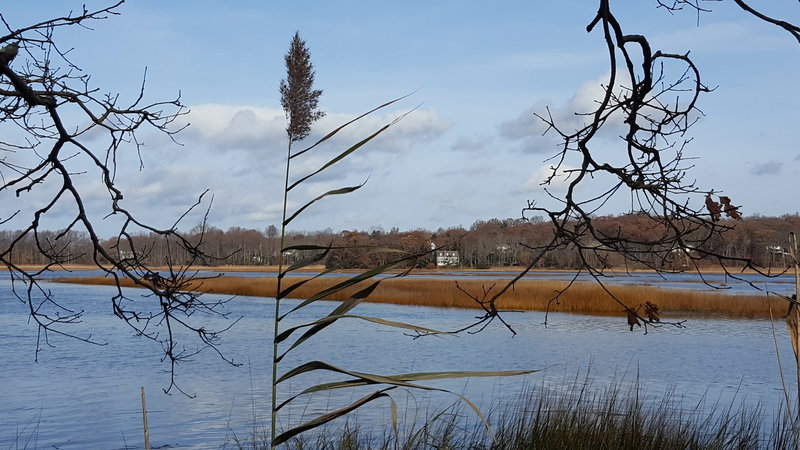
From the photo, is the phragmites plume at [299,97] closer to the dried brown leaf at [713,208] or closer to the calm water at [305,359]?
the dried brown leaf at [713,208]

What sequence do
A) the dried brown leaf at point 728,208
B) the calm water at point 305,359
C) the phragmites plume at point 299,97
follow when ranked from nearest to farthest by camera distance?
the phragmites plume at point 299,97, the dried brown leaf at point 728,208, the calm water at point 305,359

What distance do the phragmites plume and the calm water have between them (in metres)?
7.25

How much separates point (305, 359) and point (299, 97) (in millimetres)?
13513

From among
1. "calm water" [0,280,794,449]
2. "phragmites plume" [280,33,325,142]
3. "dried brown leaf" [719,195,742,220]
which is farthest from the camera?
"calm water" [0,280,794,449]

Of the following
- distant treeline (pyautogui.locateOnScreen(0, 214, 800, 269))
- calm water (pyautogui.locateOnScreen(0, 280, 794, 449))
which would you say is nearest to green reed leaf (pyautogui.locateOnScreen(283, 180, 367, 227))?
distant treeline (pyautogui.locateOnScreen(0, 214, 800, 269))

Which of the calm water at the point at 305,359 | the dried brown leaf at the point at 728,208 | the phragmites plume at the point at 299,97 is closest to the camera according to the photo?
the phragmites plume at the point at 299,97

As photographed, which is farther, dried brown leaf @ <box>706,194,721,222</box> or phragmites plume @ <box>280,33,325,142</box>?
dried brown leaf @ <box>706,194,721,222</box>

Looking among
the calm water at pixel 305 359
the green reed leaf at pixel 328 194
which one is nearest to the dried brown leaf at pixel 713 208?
the green reed leaf at pixel 328 194

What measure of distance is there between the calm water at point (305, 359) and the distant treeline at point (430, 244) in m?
1.94

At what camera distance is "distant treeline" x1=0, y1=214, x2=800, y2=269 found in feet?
7.21

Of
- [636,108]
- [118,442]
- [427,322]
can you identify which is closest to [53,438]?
[118,442]

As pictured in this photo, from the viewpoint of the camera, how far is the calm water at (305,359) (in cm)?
945

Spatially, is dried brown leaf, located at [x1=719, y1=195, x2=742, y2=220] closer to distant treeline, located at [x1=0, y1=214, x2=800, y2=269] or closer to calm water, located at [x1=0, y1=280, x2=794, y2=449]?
distant treeline, located at [x1=0, y1=214, x2=800, y2=269]

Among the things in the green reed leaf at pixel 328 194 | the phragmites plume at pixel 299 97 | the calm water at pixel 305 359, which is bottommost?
the calm water at pixel 305 359
